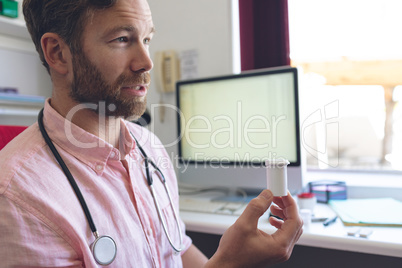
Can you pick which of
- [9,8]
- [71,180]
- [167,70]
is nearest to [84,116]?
[71,180]

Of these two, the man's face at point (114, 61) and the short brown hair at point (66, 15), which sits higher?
the short brown hair at point (66, 15)

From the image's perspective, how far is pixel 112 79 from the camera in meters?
0.80

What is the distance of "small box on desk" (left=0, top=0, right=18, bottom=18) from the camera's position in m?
1.41

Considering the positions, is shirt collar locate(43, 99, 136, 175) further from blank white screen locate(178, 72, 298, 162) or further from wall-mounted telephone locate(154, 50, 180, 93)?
wall-mounted telephone locate(154, 50, 180, 93)

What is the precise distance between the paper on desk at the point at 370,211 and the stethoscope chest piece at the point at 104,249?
2.34 ft

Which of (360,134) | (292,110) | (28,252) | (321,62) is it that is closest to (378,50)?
(321,62)

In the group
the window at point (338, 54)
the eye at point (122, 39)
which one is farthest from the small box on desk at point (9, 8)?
the window at point (338, 54)

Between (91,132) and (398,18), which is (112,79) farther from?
(398,18)

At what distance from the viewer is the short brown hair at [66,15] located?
2.54 ft

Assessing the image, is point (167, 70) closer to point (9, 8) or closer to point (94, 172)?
point (9, 8)

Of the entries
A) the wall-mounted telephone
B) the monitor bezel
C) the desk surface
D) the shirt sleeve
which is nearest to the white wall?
the wall-mounted telephone

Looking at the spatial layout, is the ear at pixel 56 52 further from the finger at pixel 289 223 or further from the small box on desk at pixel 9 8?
the small box on desk at pixel 9 8

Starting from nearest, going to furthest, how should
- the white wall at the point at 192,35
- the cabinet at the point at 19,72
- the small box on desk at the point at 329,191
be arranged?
the small box on desk at the point at 329,191 → the cabinet at the point at 19,72 → the white wall at the point at 192,35

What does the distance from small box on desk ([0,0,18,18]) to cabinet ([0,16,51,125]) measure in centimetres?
3
